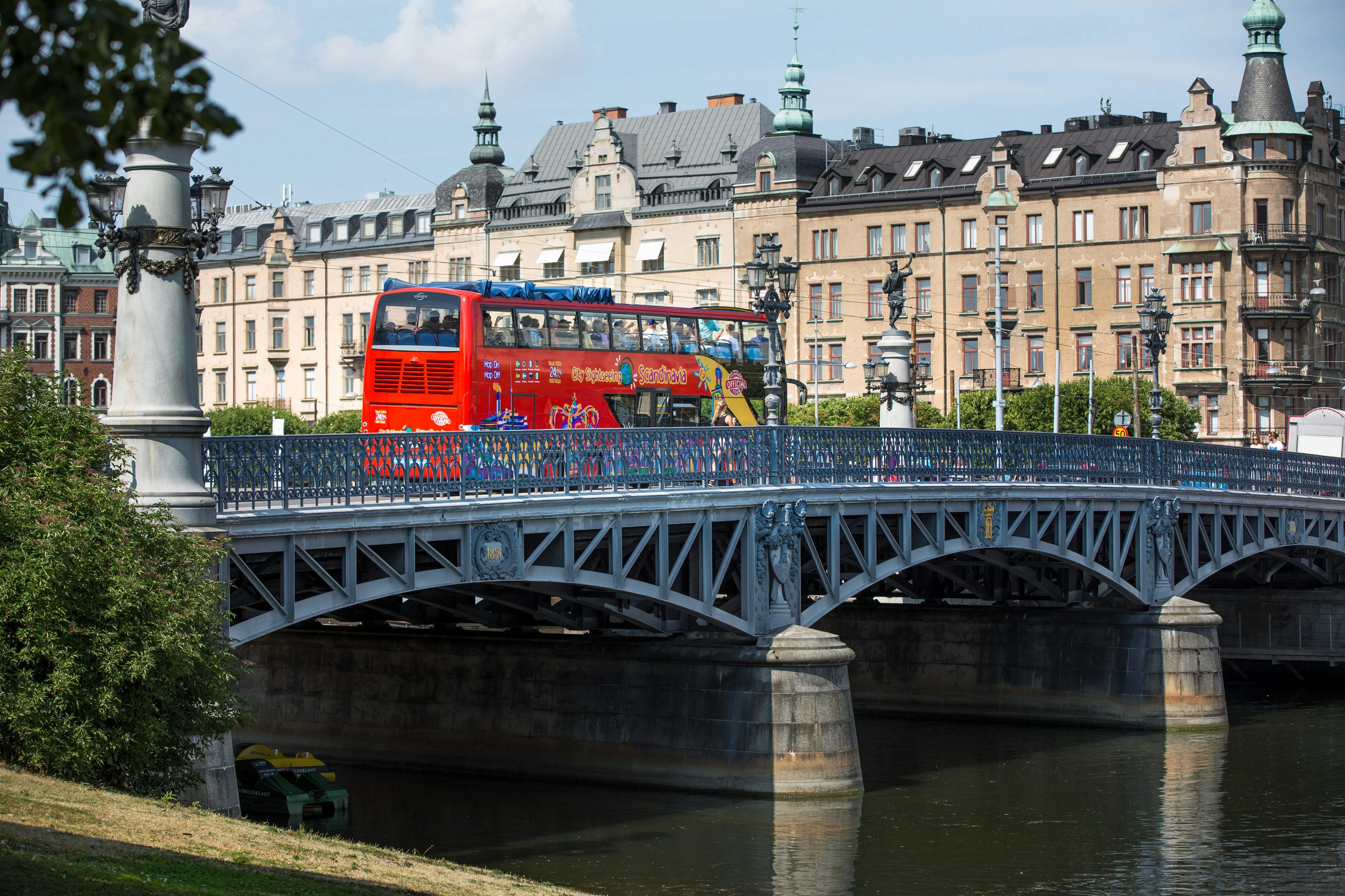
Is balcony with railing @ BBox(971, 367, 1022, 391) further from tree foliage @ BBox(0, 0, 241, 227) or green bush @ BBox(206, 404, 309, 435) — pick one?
tree foliage @ BBox(0, 0, 241, 227)

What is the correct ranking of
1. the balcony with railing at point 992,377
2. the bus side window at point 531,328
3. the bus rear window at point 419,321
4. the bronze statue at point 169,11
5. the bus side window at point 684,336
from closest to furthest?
the bronze statue at point 169,11, the bus rear window at point 419,321, the bus side window at point 531,328, the bus side window at point 684,336, the balcony with railing at point 992,377

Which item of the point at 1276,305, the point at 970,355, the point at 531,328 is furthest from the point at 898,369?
the point at 970,355

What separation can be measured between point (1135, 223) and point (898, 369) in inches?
2068

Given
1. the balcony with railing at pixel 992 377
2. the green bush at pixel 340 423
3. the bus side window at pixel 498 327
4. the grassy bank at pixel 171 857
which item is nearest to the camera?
the grassy bank at pixel 171 857

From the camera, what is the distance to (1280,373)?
276 ft

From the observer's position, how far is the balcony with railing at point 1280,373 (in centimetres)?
8350

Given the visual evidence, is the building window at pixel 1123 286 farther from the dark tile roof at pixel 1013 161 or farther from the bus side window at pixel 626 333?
the bus side window at pixel 626 333

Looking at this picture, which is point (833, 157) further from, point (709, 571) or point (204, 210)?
point (204, 210)

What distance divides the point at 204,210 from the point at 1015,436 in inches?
878

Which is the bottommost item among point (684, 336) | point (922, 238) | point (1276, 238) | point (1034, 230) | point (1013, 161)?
point (684, 336)

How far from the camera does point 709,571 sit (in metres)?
31.1

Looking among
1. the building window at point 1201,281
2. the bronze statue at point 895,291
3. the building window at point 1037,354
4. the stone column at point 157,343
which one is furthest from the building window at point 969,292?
the stone column at point 157,343

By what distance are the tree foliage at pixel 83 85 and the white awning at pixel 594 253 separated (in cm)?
9837

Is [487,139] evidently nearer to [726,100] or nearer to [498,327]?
[726,100]
